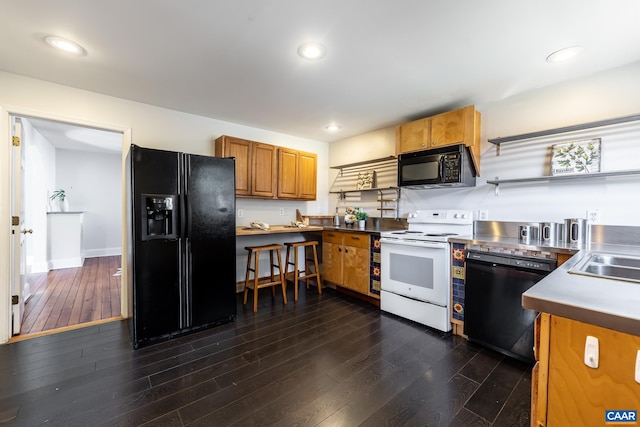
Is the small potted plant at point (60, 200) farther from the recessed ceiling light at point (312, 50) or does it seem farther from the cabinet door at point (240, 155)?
the recessed ceiling light at point (312, 50)

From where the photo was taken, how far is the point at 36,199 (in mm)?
4496

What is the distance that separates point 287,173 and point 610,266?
10.6 ft

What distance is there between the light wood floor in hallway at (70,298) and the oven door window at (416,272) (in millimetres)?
2966

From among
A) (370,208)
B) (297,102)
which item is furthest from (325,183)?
(297,102)

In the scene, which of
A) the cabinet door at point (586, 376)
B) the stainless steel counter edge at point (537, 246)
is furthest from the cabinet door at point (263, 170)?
the cabinet door at point (586, 376)

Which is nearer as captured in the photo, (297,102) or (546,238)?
(546,238)

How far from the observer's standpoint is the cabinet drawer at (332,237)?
3.60m

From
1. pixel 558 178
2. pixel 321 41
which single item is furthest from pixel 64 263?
pixel 558 178

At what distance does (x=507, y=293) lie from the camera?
2098 millimetres

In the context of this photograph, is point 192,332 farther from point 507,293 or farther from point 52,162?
point 52,162

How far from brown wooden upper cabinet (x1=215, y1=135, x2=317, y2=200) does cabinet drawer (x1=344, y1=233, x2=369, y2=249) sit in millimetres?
1006

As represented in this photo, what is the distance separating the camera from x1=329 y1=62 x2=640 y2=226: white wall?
2.10 meters

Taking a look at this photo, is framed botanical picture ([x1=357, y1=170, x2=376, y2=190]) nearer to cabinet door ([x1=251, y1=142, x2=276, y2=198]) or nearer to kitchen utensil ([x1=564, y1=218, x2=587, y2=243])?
cabinet door ([x1=251, y1=142, x2=276, y2=198])

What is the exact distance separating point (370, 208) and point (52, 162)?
20.8ft
